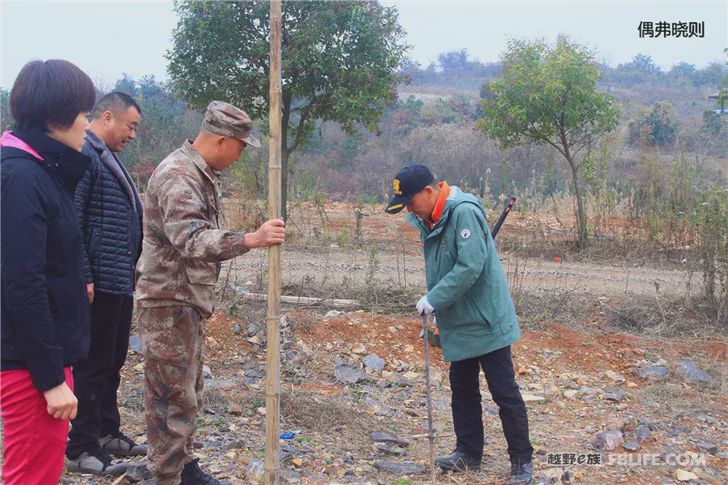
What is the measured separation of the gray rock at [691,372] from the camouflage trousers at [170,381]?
4879 millimetres

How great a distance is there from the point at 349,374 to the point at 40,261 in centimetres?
424

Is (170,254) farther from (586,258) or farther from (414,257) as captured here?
(586,258)

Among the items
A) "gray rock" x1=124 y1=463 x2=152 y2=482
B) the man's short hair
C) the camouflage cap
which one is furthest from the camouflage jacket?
"gray rock" x1=124 y1=463 x2=152 y2=482

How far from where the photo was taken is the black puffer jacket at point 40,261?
83.8 inches

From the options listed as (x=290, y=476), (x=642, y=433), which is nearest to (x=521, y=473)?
(x=290, y=476)

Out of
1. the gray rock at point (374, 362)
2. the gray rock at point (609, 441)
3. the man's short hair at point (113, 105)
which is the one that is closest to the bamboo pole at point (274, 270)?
the man's short hair at point (113, 105)

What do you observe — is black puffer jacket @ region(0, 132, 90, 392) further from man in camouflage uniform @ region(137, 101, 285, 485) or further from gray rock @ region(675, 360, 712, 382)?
gray rock @ region(675, 360, 712, 382)

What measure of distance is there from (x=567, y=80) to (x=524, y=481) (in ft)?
31.2

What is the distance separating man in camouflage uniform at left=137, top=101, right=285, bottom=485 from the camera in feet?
10.3

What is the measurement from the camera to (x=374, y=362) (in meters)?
6.41

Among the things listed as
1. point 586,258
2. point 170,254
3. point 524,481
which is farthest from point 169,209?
point 586,258

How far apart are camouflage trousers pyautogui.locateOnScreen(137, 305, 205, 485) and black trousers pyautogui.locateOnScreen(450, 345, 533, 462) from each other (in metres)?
1.58

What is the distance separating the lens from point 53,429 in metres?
2.28

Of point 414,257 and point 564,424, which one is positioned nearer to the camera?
point 564,424
